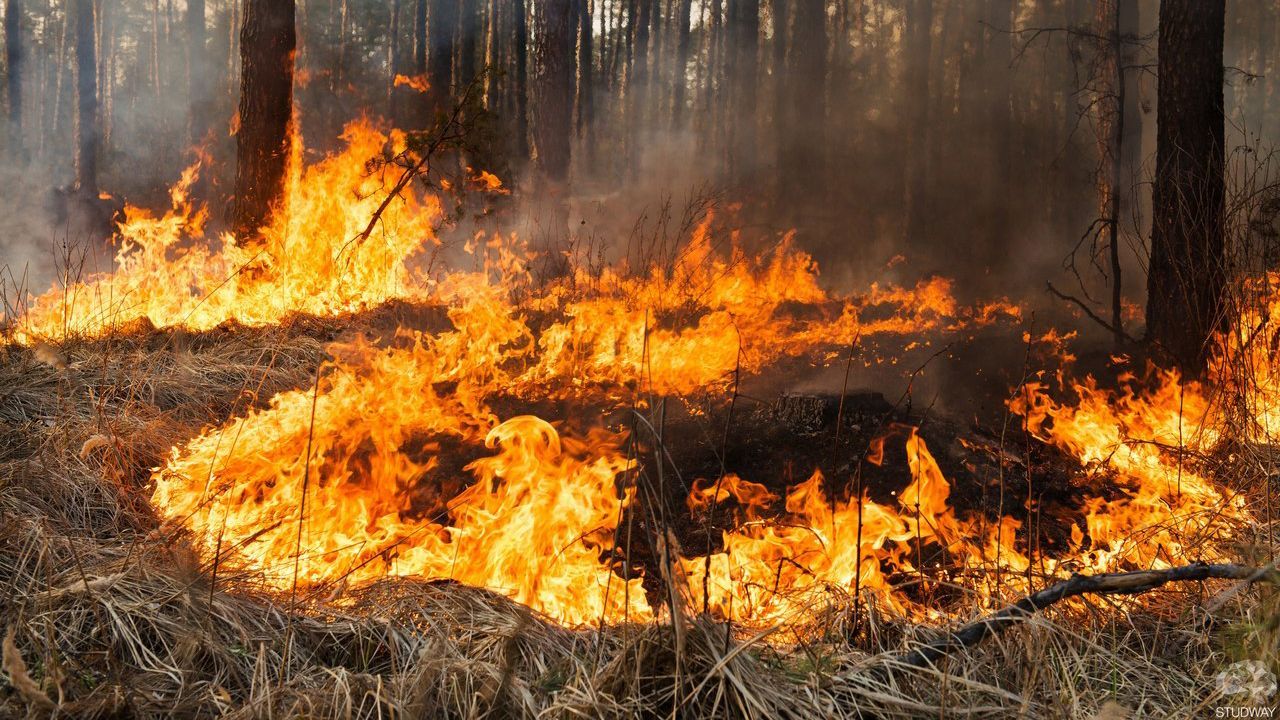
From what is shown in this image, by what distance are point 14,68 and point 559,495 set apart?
75.3 feet

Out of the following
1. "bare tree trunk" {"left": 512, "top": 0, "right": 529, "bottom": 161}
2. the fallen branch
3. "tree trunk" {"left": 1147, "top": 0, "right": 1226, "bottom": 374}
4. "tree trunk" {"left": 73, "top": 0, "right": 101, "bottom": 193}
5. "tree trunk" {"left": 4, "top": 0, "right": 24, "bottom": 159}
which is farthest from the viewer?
"tree trunk" {"left": 4, "top": 0, "right": 24, "bottom": 159}

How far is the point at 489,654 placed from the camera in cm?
215

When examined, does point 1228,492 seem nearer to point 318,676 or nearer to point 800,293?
point 318,676

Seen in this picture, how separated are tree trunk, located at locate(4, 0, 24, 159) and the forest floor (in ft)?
70.1

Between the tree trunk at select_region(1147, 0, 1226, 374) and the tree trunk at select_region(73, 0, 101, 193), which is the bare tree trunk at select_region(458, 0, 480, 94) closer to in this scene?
the tree trunk at select_region(73, 0, 101, 193)

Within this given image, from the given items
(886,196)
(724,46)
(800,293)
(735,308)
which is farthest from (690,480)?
(724,46)

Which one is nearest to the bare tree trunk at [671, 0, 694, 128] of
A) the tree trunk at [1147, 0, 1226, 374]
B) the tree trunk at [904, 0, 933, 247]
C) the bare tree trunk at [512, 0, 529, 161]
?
the bare tree trunk at [512, 0, 529, 161]

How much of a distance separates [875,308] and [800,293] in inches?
50.1

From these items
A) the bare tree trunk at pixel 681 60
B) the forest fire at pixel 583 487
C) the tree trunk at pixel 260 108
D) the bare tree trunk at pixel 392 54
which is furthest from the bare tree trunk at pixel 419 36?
the forest fire at pixel 583 487

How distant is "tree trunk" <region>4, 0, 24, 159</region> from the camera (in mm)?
18859

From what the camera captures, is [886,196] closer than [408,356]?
No

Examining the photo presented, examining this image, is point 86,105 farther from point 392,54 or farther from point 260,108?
point 260,108

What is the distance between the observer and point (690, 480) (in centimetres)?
381

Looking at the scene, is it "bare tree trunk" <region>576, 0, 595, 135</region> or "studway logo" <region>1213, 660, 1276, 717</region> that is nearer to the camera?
"studway logo" <region>1213, 660, 1276, 717</region>
